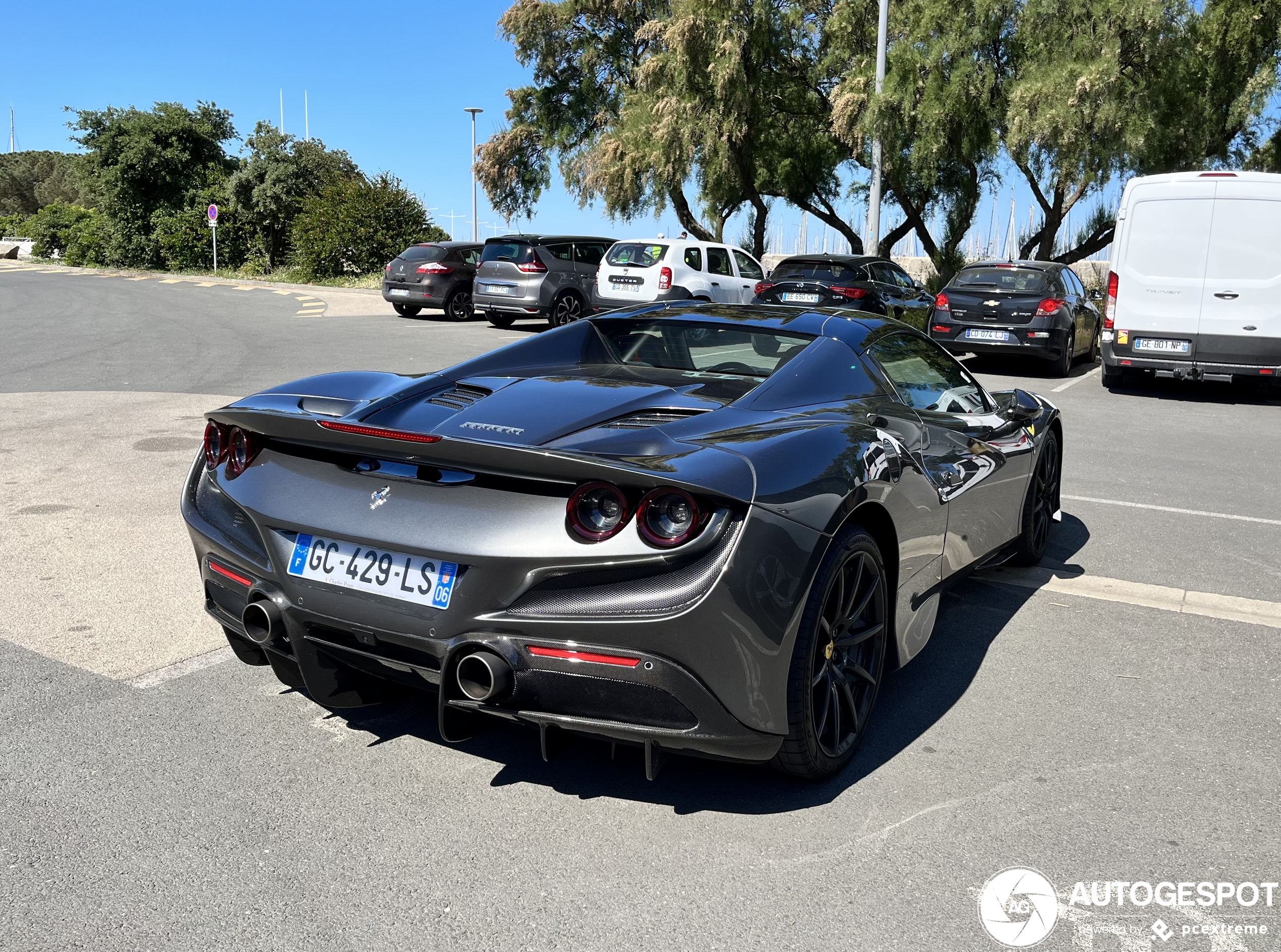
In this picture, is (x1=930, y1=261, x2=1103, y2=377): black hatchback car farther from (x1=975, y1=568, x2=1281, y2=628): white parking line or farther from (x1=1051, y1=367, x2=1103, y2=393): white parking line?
(x1=975, y1=568, x2=1281, y2=628): white parking line

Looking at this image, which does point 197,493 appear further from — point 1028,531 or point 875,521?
point 1028,531

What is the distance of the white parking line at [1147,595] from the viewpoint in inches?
196

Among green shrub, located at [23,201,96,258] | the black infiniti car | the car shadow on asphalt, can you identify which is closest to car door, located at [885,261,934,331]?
the car shadow on asphalt

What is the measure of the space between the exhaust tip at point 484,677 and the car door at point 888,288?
1494 centimetres

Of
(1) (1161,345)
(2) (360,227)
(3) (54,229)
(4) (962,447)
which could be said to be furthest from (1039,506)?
(3) (54,229)

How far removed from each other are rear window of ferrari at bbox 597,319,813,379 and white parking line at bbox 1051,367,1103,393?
10164 mm

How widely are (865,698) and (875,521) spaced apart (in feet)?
1.79

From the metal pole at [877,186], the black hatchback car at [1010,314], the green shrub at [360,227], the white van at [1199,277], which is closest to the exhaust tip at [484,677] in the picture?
the white van at [1199,277]

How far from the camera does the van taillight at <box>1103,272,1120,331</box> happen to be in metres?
13.1

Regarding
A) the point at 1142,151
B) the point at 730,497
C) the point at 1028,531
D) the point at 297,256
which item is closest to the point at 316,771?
the point at 730,497

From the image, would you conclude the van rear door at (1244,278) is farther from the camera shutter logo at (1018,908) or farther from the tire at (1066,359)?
the camera shutter logo at (1018,908)

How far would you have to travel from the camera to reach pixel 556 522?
282 cm

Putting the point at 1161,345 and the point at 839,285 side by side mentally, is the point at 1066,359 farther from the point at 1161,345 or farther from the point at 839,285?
the point at 839,285

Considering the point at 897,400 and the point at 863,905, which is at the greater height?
the point at 897,400
